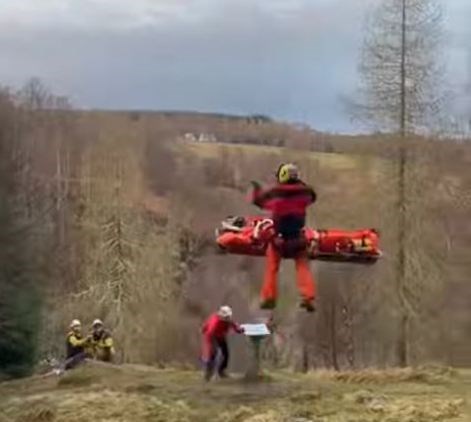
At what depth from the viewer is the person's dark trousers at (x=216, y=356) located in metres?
14.1

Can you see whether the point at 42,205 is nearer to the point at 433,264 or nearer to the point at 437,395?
the point at 433,264

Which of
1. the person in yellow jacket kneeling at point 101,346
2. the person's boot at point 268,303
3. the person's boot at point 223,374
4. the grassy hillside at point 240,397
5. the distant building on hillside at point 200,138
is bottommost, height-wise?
the person in yellow jacket kneeling at point 101,346

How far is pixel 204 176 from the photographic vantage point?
38.8m

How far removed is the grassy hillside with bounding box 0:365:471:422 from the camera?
10.9 metres

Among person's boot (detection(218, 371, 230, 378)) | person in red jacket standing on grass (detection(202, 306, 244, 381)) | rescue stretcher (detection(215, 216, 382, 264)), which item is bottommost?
person's boot (detection(218, 371, 230, 378))

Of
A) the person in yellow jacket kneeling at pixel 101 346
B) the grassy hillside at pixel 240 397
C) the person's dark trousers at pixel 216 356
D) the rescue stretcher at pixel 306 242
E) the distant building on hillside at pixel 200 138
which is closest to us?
the grassy hillside at pixel 240 397

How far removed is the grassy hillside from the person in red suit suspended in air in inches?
48.8

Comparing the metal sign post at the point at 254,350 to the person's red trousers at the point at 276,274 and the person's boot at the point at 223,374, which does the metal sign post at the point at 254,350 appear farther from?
the person's red trousers at the point at 276,274

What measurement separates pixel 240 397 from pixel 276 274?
1.55m

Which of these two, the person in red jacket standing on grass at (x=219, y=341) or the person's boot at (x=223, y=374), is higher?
the person in red jacket standing on grass at (x=219, y=341)

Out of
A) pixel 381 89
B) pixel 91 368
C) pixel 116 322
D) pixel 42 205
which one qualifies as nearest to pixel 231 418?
pixel 91 368

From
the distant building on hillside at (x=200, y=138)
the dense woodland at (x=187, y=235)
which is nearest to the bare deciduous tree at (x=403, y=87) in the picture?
the dense woodland at (x=187, y=235)

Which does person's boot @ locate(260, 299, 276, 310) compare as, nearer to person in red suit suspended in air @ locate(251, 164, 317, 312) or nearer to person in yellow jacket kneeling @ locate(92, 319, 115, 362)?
person in red suit suspended in air @ locate(251, 164, 317, 312)

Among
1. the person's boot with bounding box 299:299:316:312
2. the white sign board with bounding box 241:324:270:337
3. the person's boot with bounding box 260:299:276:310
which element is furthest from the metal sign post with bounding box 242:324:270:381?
the person's boot with bounding box 299:299:316:312
